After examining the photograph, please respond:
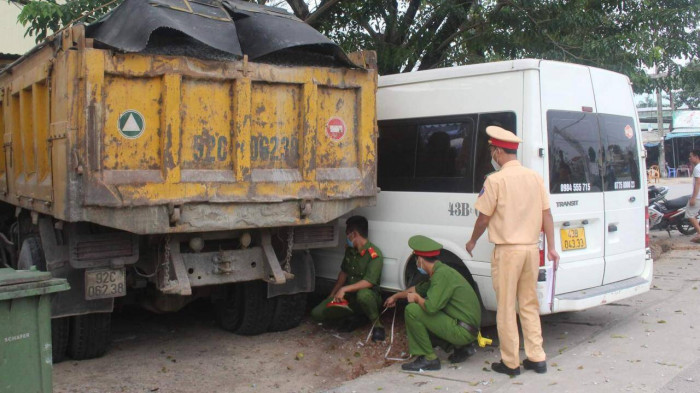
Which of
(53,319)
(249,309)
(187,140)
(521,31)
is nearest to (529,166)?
(187,140)

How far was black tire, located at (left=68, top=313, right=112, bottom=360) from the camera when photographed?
5672mm

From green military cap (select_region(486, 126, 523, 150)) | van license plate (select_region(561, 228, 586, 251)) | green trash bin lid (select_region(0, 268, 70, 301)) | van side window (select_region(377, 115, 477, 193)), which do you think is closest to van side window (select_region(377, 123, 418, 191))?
van side window (select_region(377, 115, 477, 193))

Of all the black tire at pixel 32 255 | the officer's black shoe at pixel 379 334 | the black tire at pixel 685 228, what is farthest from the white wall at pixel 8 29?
the black tire at pixel 685 228

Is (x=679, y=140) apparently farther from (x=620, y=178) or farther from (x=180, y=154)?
(x=180, y=154)

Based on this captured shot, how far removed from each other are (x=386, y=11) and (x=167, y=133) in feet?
18.3

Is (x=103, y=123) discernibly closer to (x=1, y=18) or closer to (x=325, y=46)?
(x=325, y=46)

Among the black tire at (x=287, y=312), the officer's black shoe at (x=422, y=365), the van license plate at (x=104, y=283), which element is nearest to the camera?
the van license plate at (x=104, y=283)

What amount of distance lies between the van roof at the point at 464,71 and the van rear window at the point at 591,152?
16.9 inches

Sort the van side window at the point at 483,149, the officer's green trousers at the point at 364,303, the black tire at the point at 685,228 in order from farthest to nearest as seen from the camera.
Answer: the black tire at the point at 685,228 < the officer's green trousers at the point at 364,303 < the van side window at the point at 483,149

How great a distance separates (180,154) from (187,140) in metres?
0.12

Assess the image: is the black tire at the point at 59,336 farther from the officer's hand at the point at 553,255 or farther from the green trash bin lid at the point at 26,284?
the officer's hand at the point at 553,255

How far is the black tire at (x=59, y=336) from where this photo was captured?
5.57 meters

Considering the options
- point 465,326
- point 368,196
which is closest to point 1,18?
point 368,196

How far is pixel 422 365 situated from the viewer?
5289 mm
